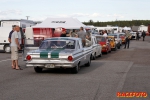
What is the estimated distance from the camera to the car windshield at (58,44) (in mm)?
13141

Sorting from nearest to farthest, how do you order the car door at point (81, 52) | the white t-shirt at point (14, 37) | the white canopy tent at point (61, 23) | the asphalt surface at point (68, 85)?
the asphalt surface at point (68, 85) → the car door at point (81, 52) → the white t-shirt at point (14, 37) → the white canopy tent at point (61, 23)

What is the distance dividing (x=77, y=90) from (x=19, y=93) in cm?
160

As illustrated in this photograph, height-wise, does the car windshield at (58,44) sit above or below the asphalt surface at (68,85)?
above

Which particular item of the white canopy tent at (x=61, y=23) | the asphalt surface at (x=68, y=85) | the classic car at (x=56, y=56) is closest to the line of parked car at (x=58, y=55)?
the classic car at (x=56, y=56)

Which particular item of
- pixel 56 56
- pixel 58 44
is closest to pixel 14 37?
pixel 58 44

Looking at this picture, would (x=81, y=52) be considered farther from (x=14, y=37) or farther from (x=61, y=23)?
(x=61, y=23)

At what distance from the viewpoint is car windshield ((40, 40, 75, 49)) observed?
13141 millimetres

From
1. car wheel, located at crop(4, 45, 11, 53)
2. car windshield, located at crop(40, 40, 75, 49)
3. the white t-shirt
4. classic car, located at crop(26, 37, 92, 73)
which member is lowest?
car wheel, located at crop(4, 45, 11, 53)

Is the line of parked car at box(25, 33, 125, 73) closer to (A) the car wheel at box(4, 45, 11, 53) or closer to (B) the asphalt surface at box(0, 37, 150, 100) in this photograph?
(B) the asphalt surface at box(0, 37, 150, 100)

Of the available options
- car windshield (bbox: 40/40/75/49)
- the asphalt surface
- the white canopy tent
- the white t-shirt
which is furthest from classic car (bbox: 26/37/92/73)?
the white canopy tent

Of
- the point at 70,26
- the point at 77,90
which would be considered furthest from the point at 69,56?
the point at 70,26

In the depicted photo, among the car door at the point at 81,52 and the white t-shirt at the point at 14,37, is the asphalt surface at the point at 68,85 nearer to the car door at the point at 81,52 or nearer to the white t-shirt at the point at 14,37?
the car door at the point at 81,52

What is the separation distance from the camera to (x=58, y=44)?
43.4 feet

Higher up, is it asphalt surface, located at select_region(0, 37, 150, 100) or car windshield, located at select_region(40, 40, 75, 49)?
car windshield, located at select_region(40, 40, 75, 49)
